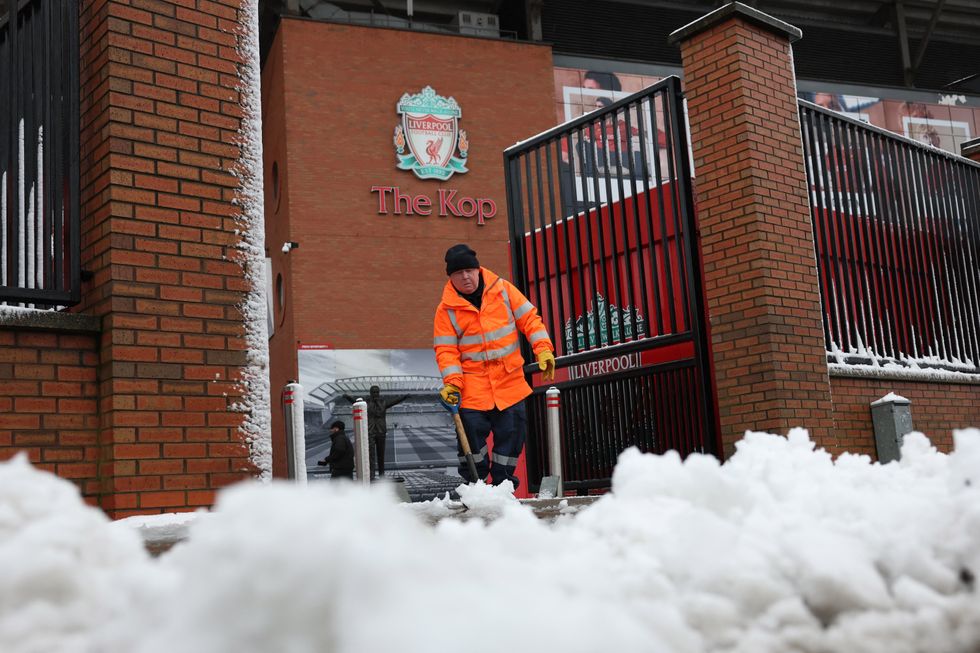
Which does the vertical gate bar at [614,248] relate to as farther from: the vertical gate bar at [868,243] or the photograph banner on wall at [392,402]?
the photograph banner on wall at [392,402]

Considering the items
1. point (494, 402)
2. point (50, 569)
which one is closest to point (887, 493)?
point (50, 569)

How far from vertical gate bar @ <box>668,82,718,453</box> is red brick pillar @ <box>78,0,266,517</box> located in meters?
4.07

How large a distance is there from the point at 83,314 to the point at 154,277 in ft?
1.10

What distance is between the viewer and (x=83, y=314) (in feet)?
13.7

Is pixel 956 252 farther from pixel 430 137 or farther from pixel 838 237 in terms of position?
pixel 430 137

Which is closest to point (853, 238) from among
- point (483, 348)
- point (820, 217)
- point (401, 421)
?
point (820, 217)

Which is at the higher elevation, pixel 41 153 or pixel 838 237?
pixel 838 237

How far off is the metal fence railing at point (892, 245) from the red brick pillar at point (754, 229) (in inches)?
20.3

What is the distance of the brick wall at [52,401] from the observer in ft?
13.0

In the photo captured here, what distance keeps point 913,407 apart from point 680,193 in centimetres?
272

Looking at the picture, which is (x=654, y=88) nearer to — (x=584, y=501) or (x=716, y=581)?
(x=584, y=501)

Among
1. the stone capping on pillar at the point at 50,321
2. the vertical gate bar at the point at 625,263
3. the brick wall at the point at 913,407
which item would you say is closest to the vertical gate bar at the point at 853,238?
the brick wall at the point at 913,407

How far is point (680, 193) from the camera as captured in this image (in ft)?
25.8

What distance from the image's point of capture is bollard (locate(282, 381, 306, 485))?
256 inches
